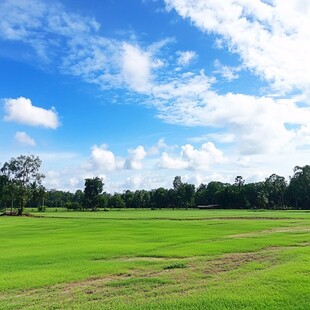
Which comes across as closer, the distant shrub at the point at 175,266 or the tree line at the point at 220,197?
the distant shrub at the point at 175,266

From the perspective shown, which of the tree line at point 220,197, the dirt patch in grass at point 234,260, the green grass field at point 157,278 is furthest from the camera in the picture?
the tree line at point 220,197

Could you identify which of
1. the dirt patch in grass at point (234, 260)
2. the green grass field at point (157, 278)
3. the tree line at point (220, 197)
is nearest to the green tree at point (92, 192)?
the tree line at point (220, 197)

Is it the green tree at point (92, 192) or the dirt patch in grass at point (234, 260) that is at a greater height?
the green tree at point (92, 192)

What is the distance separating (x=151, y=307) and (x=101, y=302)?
5.63ft

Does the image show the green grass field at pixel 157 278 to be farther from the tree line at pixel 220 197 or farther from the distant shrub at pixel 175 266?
the tree line at pixel 220 197

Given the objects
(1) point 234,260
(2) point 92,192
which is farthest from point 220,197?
(1) point 234,260

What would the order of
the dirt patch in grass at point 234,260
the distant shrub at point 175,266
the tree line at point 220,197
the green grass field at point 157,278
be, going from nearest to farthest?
the green grass field at point 157,278, the dirt patch in grass at point 234,260, the distant shrub at point 175,266, the tree line at point 220,197

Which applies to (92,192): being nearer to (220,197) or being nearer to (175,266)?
(220,197)

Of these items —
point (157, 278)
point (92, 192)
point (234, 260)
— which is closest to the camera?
point (157, 278)

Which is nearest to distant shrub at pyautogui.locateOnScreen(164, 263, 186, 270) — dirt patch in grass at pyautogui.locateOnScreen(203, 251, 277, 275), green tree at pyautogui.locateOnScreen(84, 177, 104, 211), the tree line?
dirt patch in grass at pyautogui.locateOnScreen(203, 251, 277, 275)

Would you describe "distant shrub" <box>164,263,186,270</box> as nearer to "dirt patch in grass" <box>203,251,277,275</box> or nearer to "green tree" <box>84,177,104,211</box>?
"dirt patch in grass" <box>203,251,277,275</box>

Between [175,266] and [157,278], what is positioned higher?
[175,266]

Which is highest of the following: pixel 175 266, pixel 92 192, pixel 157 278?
pixel 92 192

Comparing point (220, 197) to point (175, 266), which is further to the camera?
point (220, 197)
